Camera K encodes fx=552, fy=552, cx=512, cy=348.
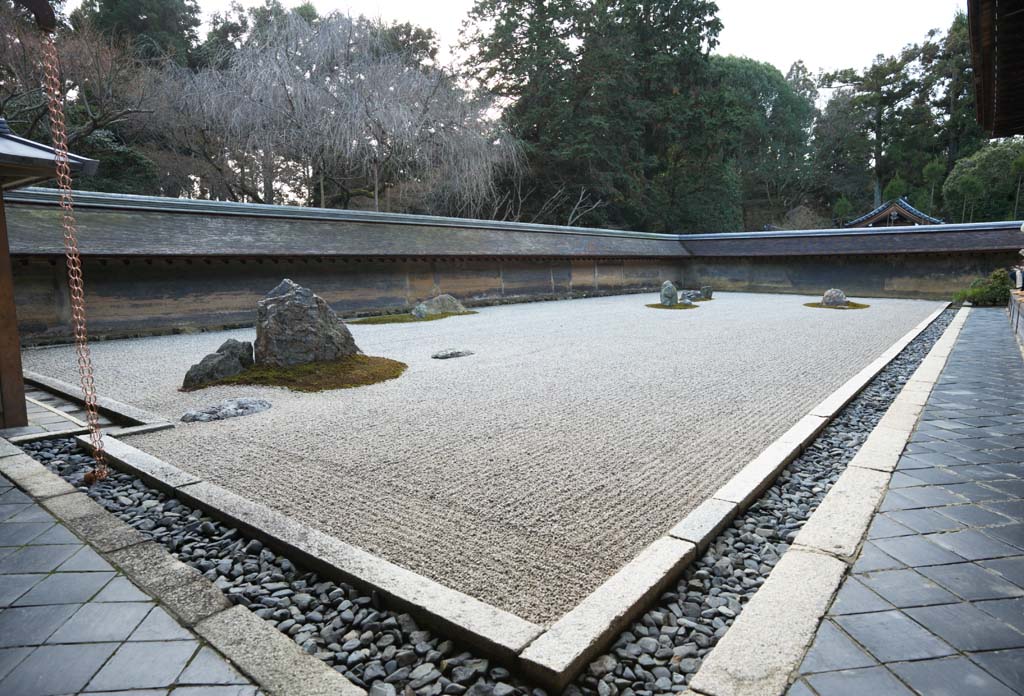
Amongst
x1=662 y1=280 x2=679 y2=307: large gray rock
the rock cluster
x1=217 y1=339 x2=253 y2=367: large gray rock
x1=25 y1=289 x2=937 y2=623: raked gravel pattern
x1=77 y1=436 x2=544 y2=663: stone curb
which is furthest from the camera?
x1=662 y1=280 x2=679 y2=307: large gray rock

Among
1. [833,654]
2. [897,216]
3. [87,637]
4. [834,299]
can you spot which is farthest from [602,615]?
[897,216]

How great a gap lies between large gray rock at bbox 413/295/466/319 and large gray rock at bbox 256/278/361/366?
5.91m

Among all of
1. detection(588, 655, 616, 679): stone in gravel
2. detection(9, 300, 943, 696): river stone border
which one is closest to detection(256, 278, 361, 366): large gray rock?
detection(9, 300, 943, 696): river stone border

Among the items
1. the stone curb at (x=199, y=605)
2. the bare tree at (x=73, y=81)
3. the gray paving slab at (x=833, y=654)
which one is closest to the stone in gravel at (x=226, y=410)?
the stone curb at (x=199, y=605)

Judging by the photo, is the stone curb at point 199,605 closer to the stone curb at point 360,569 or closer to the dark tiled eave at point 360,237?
the stone curb at point 360,569

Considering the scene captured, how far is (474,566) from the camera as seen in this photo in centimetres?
213

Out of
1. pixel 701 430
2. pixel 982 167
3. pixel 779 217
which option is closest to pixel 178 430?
pixel 701 430

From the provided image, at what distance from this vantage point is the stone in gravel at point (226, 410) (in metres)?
4.16

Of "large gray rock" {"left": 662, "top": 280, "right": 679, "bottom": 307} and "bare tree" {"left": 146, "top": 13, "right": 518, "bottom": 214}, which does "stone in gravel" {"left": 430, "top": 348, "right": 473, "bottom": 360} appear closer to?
"large gray rock" {"left": 662, "top": 280, "right": 679, "bottom": 307}

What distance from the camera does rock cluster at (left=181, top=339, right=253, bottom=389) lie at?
5.22m

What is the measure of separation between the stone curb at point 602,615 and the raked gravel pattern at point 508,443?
0.33ft

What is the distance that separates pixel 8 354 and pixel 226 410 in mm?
1352

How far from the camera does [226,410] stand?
4.29 meters

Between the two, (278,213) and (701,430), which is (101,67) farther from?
(701,430)
